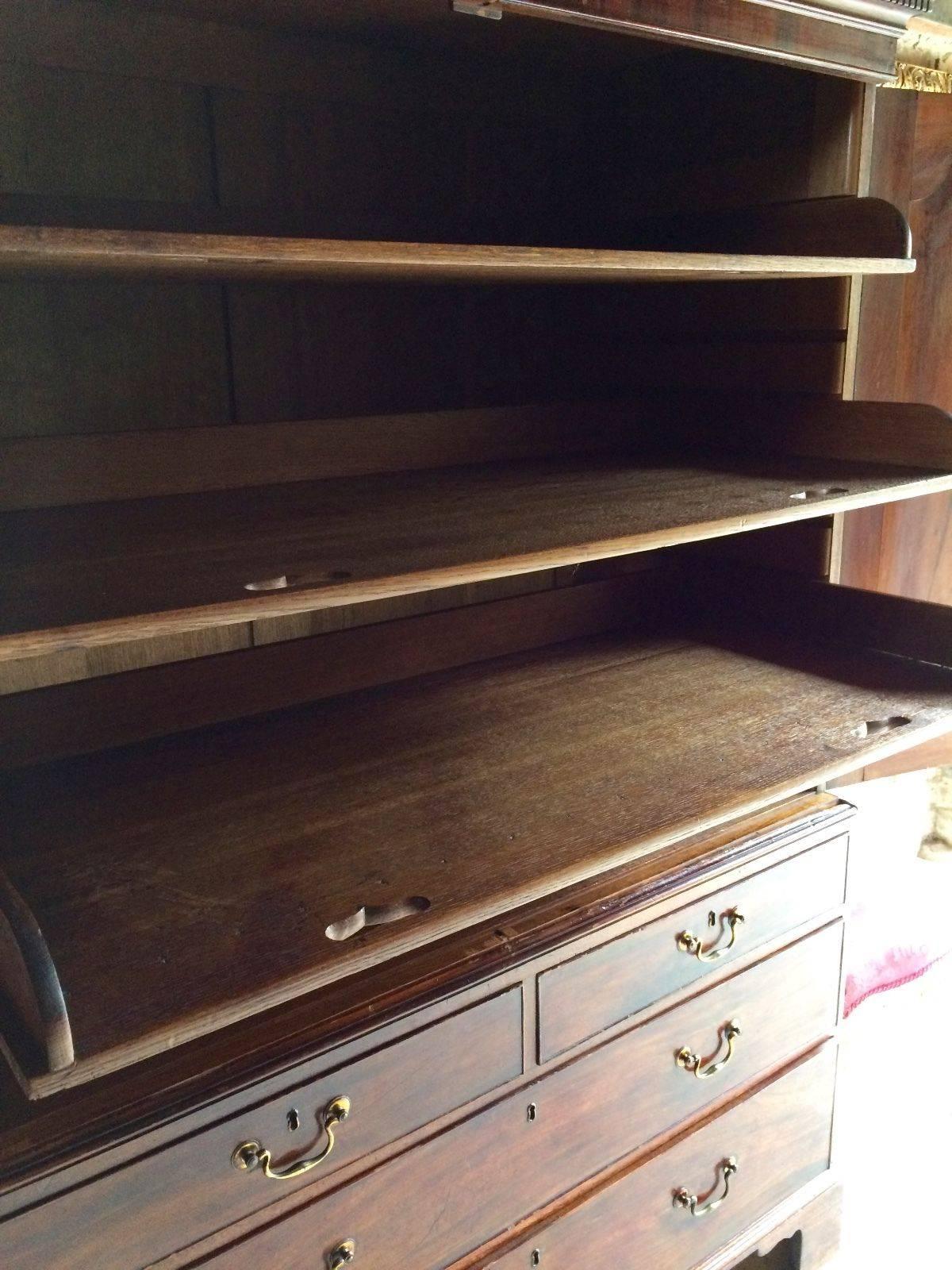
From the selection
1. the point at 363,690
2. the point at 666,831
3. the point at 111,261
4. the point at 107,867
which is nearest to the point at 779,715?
the point at 666,831

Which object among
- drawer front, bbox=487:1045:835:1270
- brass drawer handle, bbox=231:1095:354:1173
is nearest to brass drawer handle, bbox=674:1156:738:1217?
drawer front, bbox=487:1045:835:1270

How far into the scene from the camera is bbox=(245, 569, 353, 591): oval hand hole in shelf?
2.89 feet

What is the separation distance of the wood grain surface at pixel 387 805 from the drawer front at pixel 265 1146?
0.19 meters

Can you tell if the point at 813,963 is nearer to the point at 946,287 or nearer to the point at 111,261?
the point at 946,287

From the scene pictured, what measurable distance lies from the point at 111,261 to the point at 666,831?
73cm

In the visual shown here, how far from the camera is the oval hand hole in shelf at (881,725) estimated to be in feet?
4.16

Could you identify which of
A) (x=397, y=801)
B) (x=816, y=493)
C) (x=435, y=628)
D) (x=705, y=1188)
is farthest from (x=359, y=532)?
(x=705, y=1188)

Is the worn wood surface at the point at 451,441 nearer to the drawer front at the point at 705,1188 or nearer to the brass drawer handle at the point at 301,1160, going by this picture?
the brass drawer handle at the point at 301,1160

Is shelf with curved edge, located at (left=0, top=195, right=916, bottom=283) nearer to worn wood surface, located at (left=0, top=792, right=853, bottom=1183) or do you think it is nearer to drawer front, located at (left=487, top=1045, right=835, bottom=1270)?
worn wood surface, located at (left=0, top=792, right=853, bottom=1183)

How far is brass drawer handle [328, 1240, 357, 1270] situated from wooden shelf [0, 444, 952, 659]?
0.68 metres

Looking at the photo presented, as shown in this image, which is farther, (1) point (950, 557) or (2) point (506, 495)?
(1) point (950, 557)

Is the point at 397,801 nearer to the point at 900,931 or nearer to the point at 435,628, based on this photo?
the point at 435,628

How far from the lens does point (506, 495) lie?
128 centimetres

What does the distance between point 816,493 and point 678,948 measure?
58 cm
